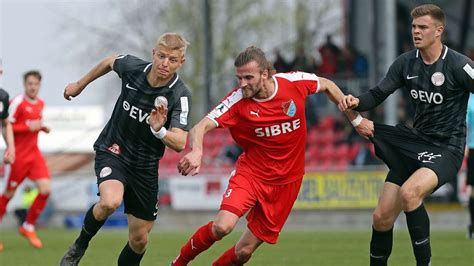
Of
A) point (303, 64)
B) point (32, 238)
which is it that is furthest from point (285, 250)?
point (303, 64)

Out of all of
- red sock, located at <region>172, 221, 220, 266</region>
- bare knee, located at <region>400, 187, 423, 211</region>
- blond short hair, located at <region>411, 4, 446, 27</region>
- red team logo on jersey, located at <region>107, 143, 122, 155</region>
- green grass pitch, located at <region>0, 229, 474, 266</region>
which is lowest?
green grass pitch, located at <region>0, 229, 474, 266</region>

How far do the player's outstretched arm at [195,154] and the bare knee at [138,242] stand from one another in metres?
1.25

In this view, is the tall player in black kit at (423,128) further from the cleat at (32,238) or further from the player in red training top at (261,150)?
the cleat at (32,238)

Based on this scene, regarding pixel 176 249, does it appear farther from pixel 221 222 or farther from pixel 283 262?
pixel 221 222

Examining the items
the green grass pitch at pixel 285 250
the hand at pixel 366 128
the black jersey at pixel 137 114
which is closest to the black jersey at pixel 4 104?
the green grass pitch at pixel 285 250

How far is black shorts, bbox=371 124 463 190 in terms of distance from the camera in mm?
9469

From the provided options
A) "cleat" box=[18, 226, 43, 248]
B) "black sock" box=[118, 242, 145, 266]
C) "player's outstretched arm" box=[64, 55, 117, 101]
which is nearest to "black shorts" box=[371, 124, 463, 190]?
"black sock" box=[118, 242, 145, 266]

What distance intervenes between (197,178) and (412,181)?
1302 centimetres

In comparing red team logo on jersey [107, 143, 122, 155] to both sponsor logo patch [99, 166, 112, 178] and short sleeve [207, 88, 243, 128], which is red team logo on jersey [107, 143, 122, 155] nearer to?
sponsor logo patch [99, 166, 112, 178]

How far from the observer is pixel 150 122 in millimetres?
8703

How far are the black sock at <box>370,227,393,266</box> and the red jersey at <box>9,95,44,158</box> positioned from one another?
7651 millimetres

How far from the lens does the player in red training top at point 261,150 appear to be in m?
9.26

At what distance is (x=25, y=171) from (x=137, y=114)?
6810 mm

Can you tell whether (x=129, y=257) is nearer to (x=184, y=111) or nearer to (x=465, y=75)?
(x=184, y=111)
